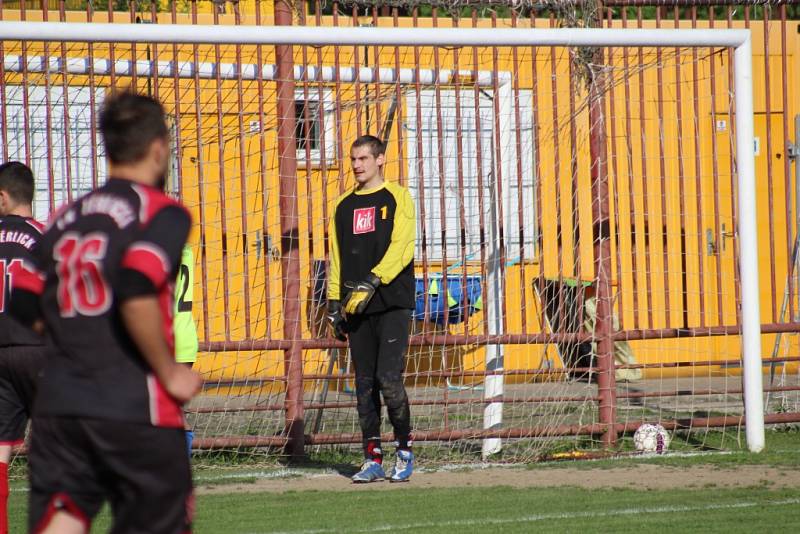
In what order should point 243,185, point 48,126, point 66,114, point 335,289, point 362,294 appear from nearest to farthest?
point 362,294, point 335,289, point 66,114, point 48,126, point 243,185

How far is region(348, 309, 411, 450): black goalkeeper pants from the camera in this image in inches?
296

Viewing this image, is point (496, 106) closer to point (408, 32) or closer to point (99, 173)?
point (408, 32)

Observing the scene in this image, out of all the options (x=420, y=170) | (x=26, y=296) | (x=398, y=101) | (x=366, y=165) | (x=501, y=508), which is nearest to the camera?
(x=26, y=296)

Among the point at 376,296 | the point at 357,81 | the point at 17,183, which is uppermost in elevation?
the point at 357,81

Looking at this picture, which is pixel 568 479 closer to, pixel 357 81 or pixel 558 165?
pixel 558 165

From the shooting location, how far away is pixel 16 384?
569 cm

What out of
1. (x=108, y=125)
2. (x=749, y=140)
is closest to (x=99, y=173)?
(x=749, y=140)

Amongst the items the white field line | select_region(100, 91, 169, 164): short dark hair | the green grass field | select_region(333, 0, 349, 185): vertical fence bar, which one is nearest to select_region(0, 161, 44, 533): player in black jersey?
the green grass field

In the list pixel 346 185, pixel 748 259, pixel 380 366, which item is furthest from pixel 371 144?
pixel 748 259

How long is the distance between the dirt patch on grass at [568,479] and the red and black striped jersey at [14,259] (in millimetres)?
2094

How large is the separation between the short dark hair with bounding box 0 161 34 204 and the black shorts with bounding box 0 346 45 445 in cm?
76

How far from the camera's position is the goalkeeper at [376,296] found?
7.50 m

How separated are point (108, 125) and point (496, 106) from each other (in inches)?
213

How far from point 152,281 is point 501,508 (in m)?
3.75
